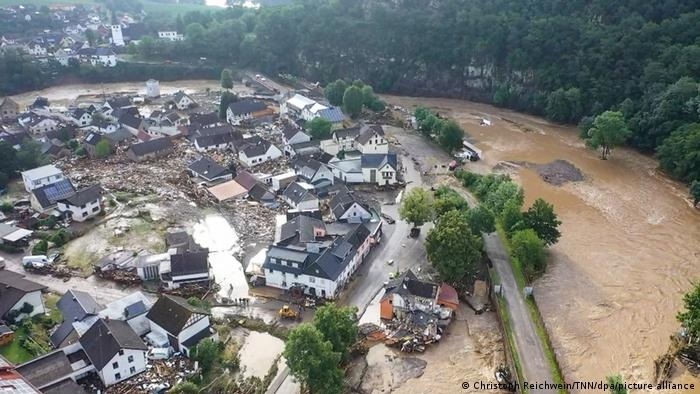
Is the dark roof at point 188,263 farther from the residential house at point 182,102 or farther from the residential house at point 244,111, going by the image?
the residential house at point 182,102

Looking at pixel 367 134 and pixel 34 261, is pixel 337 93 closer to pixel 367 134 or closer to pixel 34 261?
pixel 367 134

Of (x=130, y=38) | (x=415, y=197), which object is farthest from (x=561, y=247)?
(x=130, y=38)

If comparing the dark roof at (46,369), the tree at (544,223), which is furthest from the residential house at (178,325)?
the tree at (544,223)

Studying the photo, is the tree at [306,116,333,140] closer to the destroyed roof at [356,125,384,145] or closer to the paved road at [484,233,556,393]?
the destroyed roof at [356,125,384,145]

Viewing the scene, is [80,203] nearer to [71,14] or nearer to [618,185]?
[618,185]

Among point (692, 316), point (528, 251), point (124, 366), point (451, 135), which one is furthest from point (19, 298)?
point (451, 135)

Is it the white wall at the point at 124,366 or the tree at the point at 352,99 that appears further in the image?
the tree at the point at 352,99
